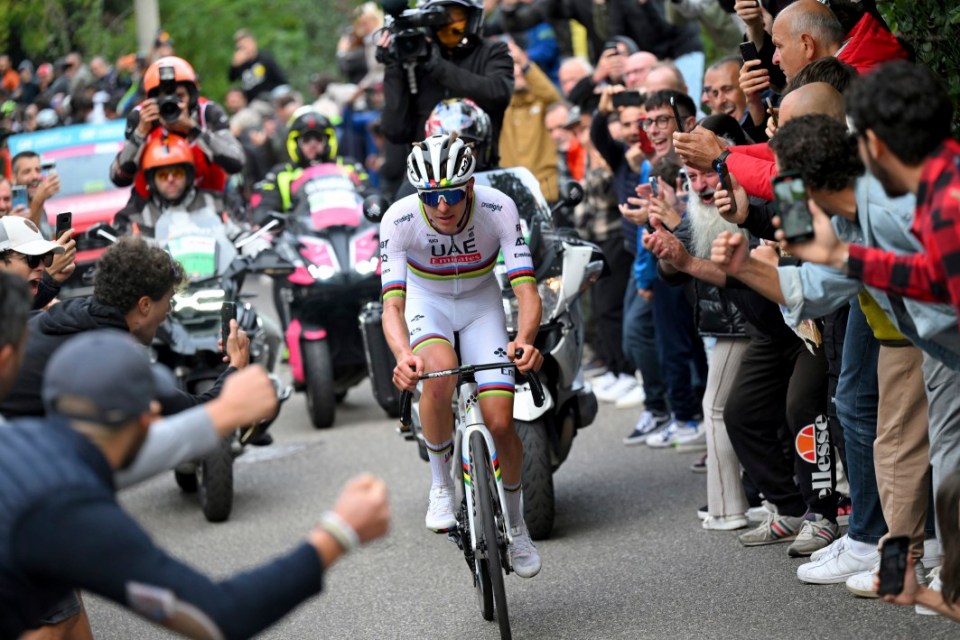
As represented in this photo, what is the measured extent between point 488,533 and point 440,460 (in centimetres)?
92

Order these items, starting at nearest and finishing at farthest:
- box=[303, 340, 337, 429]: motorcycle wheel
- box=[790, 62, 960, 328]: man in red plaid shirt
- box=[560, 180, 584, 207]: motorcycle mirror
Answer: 1. box=[790, 62, 960, 328]: man in red plaid shirt
2. box=[560, 180, 584, 207]: motorcycle mirror
3. box=[303, 340, 337, 429]: motorcycle wheel

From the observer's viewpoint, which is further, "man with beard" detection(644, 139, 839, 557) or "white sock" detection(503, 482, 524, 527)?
"man with beard" detection(644, 139, 839, 557)

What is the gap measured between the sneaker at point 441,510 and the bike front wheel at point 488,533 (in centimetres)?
34

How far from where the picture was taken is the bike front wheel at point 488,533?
20.5 ft

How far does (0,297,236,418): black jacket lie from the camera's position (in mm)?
5461

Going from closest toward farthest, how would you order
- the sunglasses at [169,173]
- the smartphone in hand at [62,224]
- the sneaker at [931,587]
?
the sneaker at [931,587] < the smartphone in hand at [62,224] < the sunglasses at [169,173]

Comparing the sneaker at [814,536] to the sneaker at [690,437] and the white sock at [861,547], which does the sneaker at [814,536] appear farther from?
the sneaker at [690,437]

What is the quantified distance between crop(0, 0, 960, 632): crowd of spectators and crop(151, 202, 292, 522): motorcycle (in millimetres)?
1263

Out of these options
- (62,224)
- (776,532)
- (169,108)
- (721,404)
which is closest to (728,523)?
(776,532)

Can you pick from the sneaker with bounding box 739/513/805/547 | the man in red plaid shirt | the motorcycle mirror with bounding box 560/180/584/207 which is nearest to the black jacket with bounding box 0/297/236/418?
the man in red plaid shirt

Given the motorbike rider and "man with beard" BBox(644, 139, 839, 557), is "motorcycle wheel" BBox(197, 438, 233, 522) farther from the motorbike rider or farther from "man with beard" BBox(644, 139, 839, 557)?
the motorbike rider

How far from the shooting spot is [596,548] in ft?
26.2

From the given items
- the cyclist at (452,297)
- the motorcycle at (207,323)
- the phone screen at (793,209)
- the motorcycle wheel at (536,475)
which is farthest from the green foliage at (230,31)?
the phone screen at (793,209)

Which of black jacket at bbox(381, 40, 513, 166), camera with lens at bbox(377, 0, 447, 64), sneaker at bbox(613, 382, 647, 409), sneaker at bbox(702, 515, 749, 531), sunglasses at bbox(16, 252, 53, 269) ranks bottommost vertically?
sneaker at bbox(613, 382, 647, 409)
